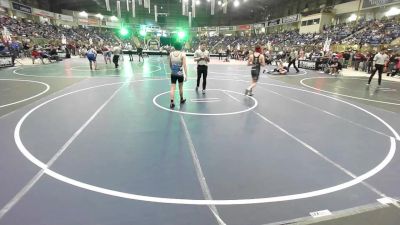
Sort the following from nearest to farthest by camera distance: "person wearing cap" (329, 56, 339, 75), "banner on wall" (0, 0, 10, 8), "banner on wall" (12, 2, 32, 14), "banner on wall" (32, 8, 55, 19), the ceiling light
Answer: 1. "person wearing cap" (329, 56, 339, 75)
2. the ceiling light
3. "banner on wall" (0, 0, 10, 8)
4. "banner on wall" (12, 2, 32, 14)
5. "banner on wall" (32, 8, 55, 19)

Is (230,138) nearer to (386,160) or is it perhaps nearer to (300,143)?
(300,143)

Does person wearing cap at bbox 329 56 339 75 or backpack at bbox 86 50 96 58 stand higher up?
backpack at bbox 86 50 96 58

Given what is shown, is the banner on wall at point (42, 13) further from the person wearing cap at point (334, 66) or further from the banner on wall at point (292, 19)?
the person wearing cap at point (334, 66)

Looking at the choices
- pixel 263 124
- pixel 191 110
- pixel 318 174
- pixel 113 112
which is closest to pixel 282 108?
pixel 263 124

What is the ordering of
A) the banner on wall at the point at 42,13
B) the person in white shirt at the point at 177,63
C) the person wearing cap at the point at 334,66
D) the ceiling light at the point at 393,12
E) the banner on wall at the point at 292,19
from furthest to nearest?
the banner on wall at the point at 292,19 → the banner on wall at the point at 42,13 → the ceiling light at the point at 393,12 → the person wearing cap at the point at 334,66 → the person in white shirt at the point at 177,63

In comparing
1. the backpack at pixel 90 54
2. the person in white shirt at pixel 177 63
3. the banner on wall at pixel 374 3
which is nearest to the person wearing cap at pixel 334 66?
the person in white shirt at pixel 177 63

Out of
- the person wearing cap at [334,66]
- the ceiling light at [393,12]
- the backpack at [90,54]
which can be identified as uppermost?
the ceiling light at [393,12]

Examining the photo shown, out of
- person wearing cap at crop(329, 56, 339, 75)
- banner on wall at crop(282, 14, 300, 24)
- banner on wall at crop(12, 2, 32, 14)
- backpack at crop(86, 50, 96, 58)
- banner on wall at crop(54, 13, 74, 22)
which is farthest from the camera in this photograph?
banner on wall at crop(54, 13, 74, 22)

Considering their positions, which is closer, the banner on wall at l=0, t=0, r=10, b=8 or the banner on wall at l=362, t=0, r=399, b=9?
the banner on wall at l=362, t=0, r=399, b=9

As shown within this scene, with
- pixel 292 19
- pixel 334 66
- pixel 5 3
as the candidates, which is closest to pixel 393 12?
pixel 292 19

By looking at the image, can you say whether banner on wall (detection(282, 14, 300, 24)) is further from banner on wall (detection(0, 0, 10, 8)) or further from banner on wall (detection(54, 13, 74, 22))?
banner on wall (detection(0, 0, 10, 8))

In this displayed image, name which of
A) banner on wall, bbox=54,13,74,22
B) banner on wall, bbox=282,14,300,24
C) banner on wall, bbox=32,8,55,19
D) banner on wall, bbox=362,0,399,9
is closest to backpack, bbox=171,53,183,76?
banner on wall, bbox=362,0,399,9

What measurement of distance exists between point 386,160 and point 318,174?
145cm

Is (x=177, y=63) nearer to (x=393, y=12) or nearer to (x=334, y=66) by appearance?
(x=334, y=66)
